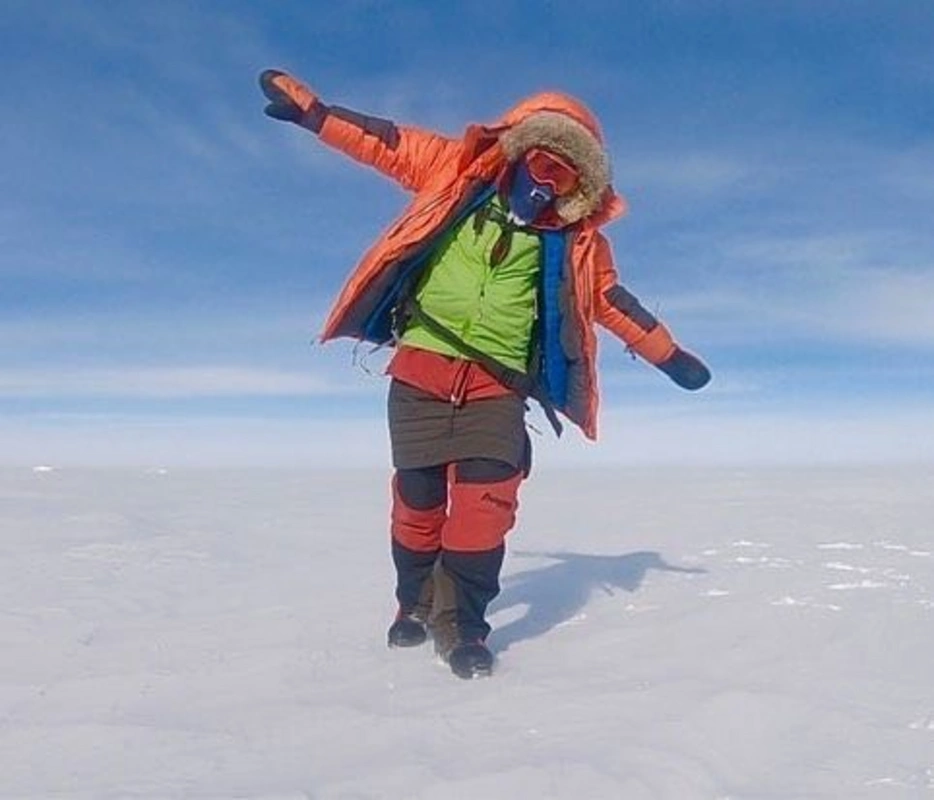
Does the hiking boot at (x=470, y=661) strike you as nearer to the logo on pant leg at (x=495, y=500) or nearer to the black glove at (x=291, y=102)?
the logo on pant leg at (x=495, y=500)

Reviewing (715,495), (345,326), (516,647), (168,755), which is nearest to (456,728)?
(168,755)

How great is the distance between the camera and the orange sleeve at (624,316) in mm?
4180

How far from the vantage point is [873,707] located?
3072mm

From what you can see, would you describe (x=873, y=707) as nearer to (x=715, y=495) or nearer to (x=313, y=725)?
(x=313, y=725)

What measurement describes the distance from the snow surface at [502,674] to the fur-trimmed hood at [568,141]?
61.8 inches

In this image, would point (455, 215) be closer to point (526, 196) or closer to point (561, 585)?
point (526, 196)

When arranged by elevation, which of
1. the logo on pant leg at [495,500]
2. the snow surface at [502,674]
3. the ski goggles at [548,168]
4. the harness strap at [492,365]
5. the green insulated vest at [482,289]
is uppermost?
the ski goggles at [548,168]

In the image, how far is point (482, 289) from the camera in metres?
4.09

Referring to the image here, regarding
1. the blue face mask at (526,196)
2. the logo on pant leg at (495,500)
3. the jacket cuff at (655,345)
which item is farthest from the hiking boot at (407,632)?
the blue face mask at (526,196)

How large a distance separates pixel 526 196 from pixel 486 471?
0.99 m

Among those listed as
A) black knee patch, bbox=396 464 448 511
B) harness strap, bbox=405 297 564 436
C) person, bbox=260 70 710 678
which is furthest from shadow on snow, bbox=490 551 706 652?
harness strap, bbox=405 297 564 436

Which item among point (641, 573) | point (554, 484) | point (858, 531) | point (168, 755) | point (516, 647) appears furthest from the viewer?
point (554, 484)

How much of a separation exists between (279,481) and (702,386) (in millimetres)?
12461

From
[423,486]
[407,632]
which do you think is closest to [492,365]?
[423,486]
